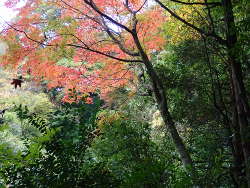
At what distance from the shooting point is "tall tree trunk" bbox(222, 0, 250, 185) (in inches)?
124

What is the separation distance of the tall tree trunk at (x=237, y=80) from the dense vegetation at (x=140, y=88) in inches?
0.4

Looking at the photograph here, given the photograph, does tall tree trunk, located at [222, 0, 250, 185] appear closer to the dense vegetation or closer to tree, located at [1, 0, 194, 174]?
the dense vegetation

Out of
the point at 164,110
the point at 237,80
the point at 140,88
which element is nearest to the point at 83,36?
the point at 164,110

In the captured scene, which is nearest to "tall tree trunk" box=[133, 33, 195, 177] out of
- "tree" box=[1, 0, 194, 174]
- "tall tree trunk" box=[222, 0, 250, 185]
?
"tree" box=[1, 0, 194, 174]

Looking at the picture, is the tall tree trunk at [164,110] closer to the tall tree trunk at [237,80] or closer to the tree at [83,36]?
the tree at [83,36]

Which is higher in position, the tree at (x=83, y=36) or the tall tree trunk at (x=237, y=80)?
the tree at (x=83, y=36)

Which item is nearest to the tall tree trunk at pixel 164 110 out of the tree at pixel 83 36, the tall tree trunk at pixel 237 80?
the tree at pixel 83 36

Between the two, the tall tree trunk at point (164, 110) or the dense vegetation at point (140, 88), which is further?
the tall tree trunk at point (164, 110)

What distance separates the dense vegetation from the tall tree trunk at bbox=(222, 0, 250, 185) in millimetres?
10

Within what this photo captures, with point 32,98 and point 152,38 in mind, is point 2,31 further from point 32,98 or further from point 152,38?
point 32,98

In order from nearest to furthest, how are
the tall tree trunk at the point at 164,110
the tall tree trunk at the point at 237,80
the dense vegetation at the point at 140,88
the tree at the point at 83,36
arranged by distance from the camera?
1. the dense vegetation at the point at 140,88
2. the tall tree trunk at the point at 237,80
3. the tall tree trunk at the point at 164,110
4. the tree at the point at 83,36

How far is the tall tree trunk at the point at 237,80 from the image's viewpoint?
3143mm

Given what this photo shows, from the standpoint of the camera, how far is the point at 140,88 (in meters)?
8.38

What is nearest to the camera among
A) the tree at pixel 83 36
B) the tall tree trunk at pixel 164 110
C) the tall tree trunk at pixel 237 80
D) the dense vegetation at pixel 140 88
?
the dense vegetation at pixel 140 88
